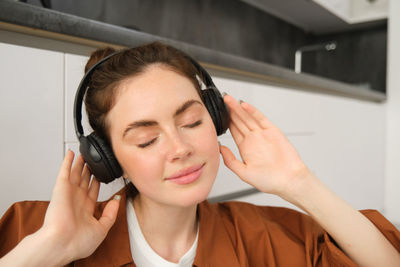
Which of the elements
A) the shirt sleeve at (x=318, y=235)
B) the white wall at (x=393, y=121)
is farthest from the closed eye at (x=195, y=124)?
the white wall at (x=393, y=121)

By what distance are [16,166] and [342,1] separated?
9.07ft

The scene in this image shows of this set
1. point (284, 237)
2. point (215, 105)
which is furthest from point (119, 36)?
point (284, 237)

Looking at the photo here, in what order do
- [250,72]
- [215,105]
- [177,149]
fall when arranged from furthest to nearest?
[250,72]
[215,105]
[177,149]

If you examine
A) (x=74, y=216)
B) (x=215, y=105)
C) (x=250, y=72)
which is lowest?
(x=74, y=216)

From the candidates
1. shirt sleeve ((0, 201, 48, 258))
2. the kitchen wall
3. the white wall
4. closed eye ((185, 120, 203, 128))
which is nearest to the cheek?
closed eye ((185, 120, 203, 128))

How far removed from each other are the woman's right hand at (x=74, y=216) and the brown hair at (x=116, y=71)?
0.11 meters

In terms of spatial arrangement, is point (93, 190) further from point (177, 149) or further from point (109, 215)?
point (177, 149)

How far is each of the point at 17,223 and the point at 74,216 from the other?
14cm

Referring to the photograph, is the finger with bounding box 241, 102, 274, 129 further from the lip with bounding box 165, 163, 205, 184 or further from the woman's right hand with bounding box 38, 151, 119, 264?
the woman's right hand with bounding box 38, 151, 119, 264

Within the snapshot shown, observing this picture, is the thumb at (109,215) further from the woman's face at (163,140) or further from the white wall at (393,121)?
the white wall at (393,121)

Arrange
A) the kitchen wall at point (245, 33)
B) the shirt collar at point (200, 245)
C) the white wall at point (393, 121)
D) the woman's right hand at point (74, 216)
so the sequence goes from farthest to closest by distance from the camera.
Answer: the white wall at point (393, 121) → the kitchen wall at point (245, 33) → the shirt collar at point (200, 245) → the woman's right hand at point (74, 216)

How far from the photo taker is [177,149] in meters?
0.63

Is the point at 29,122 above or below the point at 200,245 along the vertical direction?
above

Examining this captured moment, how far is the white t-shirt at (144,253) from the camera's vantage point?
737 mm
